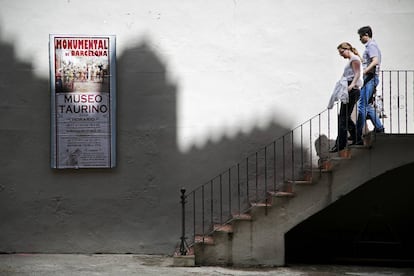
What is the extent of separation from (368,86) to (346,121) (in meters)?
0.75

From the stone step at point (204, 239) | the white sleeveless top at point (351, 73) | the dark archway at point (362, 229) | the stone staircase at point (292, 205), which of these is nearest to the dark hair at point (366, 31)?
the white sleeveless top at point (351, 73)

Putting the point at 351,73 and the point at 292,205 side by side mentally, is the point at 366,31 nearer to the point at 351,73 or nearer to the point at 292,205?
the point at 351,73

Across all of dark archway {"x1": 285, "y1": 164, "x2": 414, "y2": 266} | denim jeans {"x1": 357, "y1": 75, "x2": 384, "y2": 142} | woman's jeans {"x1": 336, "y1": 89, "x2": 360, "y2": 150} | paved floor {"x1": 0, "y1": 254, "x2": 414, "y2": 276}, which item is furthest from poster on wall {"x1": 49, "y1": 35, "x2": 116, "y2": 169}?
denim jeans {"x1": 357, "y1": 75, "x2": 384, "y2": 142}

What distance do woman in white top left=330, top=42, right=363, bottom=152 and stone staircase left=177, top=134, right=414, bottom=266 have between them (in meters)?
0.31

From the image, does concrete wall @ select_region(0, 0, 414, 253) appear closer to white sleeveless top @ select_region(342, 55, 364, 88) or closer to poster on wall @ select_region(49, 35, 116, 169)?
poster on wall @ select_region(49, 35, 116, 169)

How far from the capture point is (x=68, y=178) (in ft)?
45.5

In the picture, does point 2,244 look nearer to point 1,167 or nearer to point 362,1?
point 1,167

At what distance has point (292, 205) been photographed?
12.3 meters

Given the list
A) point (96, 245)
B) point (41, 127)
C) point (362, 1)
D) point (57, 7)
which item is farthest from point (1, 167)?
point (362, 1)

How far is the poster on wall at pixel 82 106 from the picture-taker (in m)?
13.8

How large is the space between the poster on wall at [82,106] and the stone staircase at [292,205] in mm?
2793

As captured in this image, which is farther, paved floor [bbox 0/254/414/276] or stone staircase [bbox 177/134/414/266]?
stone staircase [bbox 177/134/414/266]

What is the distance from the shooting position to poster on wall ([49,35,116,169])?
45.4 ft

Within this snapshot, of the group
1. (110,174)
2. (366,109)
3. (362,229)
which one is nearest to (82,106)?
(110,174)
